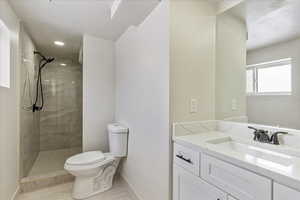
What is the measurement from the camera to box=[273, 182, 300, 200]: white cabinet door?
24.5 inches

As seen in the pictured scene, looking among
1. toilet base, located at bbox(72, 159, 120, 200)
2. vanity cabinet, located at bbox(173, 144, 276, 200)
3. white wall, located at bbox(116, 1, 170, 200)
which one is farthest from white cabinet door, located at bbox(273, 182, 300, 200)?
toilet base, located at bbox(72, 159, 120, 200)

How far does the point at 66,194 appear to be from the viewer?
1.97 meters

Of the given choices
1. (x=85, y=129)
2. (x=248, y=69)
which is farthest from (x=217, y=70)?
(x=85, y=129)

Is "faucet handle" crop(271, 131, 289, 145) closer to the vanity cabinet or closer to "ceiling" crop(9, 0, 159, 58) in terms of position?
the vanity cabinet

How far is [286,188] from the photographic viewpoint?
0.65 meters

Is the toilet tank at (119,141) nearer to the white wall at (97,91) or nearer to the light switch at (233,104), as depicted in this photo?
the white wall at (97,91)

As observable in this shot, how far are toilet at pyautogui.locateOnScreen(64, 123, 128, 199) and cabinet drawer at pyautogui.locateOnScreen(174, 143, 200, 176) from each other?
3.38 ft

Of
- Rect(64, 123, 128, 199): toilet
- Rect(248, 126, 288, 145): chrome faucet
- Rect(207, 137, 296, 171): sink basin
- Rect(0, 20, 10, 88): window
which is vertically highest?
Rect(0, 20, 10, 88): window

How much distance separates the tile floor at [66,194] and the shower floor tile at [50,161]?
0.37m

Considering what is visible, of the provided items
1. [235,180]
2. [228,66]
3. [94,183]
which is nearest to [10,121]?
[94,183]

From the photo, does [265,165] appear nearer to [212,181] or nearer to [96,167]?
[212,181]

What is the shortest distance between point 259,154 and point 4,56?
2406 millimetres

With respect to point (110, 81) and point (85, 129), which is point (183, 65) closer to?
point (110, 81)

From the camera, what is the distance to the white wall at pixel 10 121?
148 cm
